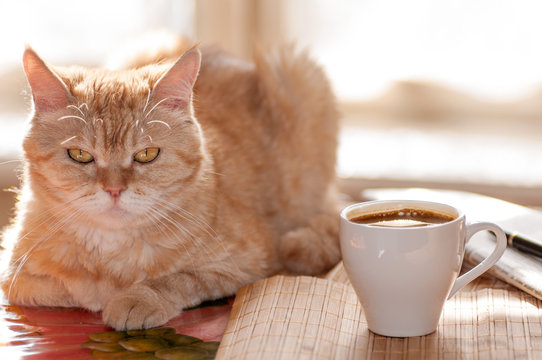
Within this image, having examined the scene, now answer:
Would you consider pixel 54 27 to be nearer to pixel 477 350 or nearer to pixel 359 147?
pixel 359 147

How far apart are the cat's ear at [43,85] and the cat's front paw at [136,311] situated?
395 millimetres

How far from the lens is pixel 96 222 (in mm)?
1352

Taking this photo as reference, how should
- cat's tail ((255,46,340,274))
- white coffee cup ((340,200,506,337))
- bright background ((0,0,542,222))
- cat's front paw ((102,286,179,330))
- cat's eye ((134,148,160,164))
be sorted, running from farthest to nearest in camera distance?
bright background ((0,0,542,222))
cat's tail ((255,46,340,274))
cat's eye ((134,148,160,164))
cat's front paw ((102,286,179,330))
white coffee cup ((340,200,506,337))

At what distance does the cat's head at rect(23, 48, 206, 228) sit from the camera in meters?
1.30

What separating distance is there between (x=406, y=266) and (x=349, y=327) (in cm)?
18

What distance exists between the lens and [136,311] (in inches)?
49.1

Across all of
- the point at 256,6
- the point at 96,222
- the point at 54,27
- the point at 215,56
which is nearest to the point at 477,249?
the point at 96,222

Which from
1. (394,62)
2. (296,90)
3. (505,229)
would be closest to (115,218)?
(505,229)

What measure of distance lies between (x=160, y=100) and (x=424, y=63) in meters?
1.65

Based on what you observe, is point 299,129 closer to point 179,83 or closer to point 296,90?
point 296,90

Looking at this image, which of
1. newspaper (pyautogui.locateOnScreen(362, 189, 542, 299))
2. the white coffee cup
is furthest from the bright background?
the white coffee cup

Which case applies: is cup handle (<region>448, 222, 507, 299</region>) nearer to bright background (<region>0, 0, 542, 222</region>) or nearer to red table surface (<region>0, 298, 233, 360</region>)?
red table surface (<region>0, 298, 233, 360</region>)

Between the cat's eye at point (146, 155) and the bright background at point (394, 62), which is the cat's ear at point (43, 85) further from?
the bright background at point (394, 62)

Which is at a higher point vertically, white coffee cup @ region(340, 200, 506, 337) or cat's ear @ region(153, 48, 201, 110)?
cat's ear @ region(153, 48, 201, 110)
